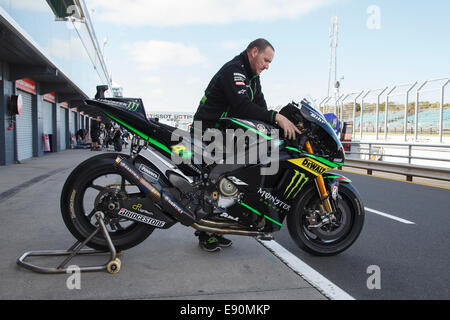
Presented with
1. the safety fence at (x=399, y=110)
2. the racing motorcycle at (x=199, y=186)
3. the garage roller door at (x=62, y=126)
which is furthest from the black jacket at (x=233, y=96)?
the garage roller door at (x=62, y=126)

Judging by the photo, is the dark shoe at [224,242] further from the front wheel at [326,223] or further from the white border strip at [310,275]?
the front wheel at [326,223]

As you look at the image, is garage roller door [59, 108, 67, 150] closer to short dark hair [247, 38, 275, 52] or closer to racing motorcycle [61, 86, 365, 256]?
racing motorcycle [61, 86, 365, 256]

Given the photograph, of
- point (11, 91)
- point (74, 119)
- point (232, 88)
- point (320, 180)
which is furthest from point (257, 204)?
point (74, 119)

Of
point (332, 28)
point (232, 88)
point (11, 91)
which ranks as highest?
point (332, 28)

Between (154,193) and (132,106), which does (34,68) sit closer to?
(132,106)

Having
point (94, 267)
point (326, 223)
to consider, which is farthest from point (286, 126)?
point (94, 267)

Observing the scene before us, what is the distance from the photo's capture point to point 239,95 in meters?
3.39

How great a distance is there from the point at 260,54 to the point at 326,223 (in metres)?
1.69

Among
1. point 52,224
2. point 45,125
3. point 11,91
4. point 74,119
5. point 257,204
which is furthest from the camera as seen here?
point 74,119

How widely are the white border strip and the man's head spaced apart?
70.7 inches

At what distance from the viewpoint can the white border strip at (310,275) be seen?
2811 mm
